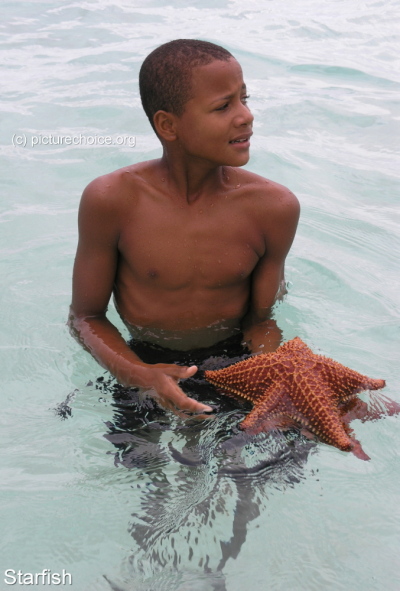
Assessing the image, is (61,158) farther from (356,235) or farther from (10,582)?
(10,582)

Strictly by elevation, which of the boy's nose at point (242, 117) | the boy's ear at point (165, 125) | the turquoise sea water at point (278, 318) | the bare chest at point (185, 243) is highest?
the boy's nose at point (242, 117)

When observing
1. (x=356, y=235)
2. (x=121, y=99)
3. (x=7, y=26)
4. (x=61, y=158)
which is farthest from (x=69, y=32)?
(x=356, y=235)

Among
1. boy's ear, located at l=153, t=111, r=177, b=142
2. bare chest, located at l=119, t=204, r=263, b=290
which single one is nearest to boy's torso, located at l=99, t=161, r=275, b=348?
bare chest, located at l=119, t=204, r=263, b=290

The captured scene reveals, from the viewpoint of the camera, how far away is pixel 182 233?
137 inches

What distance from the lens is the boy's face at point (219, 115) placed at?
313 cm

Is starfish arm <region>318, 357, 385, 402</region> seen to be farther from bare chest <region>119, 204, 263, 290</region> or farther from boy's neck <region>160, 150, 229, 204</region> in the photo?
boy's neck <region>160, 150, 229, 204</region>

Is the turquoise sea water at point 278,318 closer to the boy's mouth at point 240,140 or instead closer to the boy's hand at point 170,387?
the boy's hand at point 170,387

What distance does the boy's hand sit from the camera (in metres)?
2.93

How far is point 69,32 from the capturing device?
10.6 meters

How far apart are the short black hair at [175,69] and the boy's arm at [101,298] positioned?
0.50m

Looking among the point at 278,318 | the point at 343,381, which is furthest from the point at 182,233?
the point at 278,318

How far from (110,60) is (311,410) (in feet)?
26.3

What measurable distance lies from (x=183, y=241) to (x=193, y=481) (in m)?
1.13

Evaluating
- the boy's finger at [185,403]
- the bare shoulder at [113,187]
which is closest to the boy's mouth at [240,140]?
the bare shoulder at [113,187]
